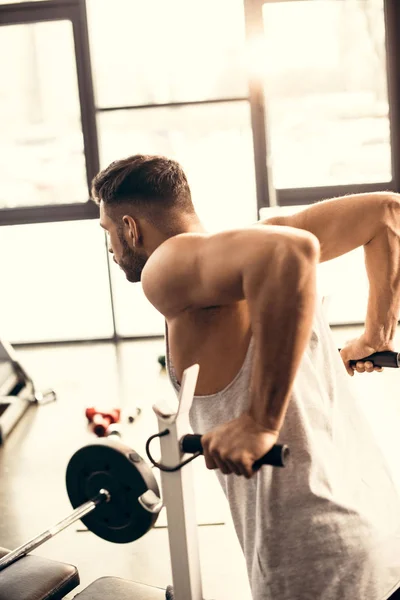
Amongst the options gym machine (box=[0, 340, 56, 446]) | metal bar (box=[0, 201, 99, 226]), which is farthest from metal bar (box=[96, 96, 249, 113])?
gym machine (box=[0, 340, 56, 446])

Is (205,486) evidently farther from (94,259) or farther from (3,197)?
(3,197)

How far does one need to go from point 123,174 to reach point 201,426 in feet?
1.33

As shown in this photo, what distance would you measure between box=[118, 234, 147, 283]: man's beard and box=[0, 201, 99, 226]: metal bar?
3572 millimetres

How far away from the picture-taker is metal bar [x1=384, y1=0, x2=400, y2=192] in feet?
14.9

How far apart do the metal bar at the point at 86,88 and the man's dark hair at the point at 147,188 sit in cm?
363

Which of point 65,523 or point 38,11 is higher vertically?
point 38,11

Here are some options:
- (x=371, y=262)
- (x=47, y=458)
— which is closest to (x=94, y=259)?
(x=47, y=458)

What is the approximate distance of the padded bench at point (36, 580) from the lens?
62.7 inches

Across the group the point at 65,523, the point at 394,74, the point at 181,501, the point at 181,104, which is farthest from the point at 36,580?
the point at 394,74

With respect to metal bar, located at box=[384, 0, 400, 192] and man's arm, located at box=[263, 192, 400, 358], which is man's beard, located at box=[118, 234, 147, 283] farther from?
metal bar, located at box=[384, 0, 400, 192]

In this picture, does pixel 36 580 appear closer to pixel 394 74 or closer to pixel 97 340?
pixel 97 340

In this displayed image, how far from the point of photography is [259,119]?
4.67 metres

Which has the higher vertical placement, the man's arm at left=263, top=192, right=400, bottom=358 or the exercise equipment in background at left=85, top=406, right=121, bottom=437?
the man's arm at left=263, top=192, right=400, bottom=358

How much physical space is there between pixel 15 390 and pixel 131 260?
2.88 meters
